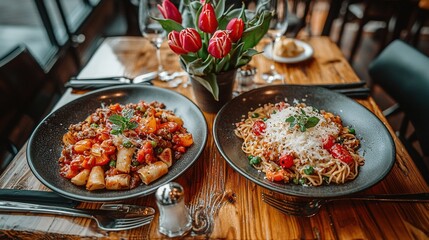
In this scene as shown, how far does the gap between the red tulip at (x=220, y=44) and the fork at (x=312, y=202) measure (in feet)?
1.87

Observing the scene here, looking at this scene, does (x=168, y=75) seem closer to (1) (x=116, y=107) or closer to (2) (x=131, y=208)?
(1) (x=116, y=107)

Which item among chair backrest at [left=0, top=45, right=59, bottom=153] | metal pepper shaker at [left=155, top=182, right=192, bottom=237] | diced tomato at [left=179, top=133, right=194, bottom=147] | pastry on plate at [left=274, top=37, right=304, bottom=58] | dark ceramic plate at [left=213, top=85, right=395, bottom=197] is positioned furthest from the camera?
pastry on plate at [left=274, top=37, right=304, bottom=58]

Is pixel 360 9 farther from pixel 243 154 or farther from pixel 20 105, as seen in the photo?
pixel 20 105

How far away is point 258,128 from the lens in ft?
4.25

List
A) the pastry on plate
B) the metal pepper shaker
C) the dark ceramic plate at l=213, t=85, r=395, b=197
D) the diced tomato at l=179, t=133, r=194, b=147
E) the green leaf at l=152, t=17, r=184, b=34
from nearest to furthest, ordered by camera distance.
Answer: the metal pepper shaker, the dark ceramic plate at l=213, t=85, r=395, b=197, the diced tomato at l=179, t=133, r=194, b=147, the green leaf at l=152, t=17, r=184, b=34, the pastry on plate

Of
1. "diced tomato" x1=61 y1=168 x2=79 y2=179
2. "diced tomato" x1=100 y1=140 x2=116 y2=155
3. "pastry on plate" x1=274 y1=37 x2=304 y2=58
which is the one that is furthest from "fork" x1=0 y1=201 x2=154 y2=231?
"pastry on plate" x1=274 y1=37 x2=304 y2=58

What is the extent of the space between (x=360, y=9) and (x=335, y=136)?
118 inches

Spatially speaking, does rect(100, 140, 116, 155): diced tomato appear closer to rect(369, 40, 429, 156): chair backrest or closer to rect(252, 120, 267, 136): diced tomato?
rect(252, 120, 267, 136): diced tomato

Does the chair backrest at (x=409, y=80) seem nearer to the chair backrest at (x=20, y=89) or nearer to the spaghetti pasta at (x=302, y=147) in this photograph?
the spaghetti pasta at (x=302, y=147)

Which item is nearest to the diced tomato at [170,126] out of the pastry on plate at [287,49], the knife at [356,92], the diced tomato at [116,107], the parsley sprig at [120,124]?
the parsley sprig at [120,124]

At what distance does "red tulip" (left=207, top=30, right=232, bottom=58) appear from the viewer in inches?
46.7

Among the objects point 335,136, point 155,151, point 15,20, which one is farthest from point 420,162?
point 15,20

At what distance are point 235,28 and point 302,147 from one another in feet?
1.76

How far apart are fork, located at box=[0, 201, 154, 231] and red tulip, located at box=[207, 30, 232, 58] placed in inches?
25.3
